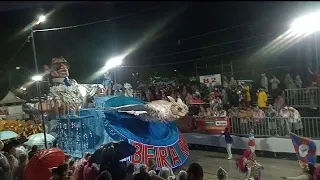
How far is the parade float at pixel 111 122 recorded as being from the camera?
41.2 ft

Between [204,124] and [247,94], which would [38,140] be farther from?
[247,94]

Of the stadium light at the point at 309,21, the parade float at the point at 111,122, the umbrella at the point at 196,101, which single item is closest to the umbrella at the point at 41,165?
the parade float at the point at 111,122

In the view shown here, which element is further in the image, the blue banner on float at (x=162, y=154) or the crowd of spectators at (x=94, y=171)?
the blue banner on float at (x=162, y=154)

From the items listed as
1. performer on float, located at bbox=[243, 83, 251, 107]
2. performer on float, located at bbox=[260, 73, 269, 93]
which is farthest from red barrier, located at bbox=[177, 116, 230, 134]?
performer on float, located at bbox=[260, 73, 269, 93]

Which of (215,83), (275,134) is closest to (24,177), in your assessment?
(275,134)

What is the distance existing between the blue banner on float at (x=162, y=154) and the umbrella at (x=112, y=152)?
452 cm

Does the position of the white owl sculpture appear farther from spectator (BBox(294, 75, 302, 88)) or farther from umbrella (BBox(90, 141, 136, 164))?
spectator (BBox(294, 75, 302, 88))

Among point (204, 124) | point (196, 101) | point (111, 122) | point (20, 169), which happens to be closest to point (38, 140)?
point (111, 122)

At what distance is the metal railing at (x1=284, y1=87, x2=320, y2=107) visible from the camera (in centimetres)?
1598

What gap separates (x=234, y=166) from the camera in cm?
1432

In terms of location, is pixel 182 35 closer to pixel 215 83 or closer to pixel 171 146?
pixel 215 83

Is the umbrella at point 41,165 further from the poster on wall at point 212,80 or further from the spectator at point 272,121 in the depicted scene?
the poster on wall at point 212,80

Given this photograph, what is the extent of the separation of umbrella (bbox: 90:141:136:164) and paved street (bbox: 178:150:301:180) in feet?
18.4

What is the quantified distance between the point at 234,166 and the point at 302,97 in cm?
483
